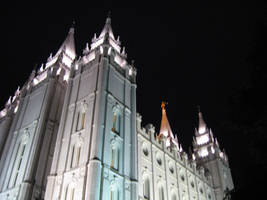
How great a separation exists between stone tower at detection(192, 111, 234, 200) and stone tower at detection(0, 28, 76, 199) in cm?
2753

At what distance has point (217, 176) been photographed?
46.7m

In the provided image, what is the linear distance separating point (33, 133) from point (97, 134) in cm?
964

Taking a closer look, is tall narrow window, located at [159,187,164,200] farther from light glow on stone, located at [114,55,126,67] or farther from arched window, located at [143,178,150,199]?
light glow on stone, located at [114,55,126,67]

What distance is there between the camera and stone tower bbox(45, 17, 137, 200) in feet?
74.0

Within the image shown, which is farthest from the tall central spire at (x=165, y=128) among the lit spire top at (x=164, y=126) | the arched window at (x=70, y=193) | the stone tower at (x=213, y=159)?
the arched window at (x=70, y=193)

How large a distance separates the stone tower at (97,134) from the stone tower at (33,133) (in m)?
2.63

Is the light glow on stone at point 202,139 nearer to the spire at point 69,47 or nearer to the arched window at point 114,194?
the spire at point 69,47

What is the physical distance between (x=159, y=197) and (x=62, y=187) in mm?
12582

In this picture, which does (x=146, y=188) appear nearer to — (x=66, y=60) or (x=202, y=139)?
(x=66, y=60)

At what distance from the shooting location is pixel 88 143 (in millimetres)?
24188

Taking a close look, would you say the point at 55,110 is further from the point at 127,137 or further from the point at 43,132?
the point at 127,137

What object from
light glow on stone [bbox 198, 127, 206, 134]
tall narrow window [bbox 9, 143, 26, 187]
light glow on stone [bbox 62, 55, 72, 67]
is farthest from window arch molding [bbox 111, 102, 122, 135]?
light glow on stone [bbox 198, 127, 206, 134]

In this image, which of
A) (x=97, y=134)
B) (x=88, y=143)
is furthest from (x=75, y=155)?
(x=97, y=134)

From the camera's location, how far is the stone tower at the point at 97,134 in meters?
22.6
